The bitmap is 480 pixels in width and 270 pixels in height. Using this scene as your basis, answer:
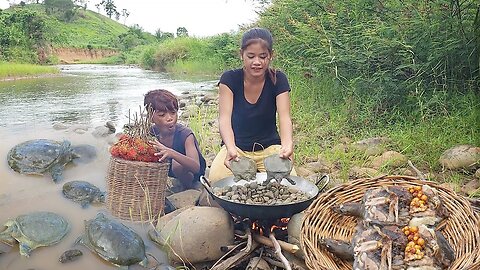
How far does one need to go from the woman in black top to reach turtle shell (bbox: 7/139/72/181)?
587mm

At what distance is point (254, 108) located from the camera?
2018 millimetres

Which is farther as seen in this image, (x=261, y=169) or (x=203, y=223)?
(x=261, y=169)

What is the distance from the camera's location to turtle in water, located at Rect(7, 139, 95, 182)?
72.3 inches

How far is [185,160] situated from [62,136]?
469 mm

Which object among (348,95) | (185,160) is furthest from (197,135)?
(348,95)

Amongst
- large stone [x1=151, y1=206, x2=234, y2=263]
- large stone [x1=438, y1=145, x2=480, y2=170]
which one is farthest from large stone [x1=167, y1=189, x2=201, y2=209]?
large stone [x1=438, y1=145, x2=480, y2=170]

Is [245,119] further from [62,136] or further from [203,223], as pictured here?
[62,136]

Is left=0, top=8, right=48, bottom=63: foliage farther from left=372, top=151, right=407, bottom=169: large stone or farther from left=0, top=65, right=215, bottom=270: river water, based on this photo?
left=372, top=151, right=407, bottom=169: large stone

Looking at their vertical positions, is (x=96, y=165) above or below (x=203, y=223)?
above

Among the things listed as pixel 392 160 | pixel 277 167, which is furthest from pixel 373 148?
pixel 277 167

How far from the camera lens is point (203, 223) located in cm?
180

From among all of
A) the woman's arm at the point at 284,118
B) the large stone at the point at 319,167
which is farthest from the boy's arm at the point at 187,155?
the large stone at the point at 319,167

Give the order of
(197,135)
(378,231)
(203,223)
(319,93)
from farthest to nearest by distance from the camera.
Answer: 1. (319,93)
2. (197,135)
3. (203,223)
4. (378,231)

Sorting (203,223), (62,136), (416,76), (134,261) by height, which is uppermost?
(416,76)
